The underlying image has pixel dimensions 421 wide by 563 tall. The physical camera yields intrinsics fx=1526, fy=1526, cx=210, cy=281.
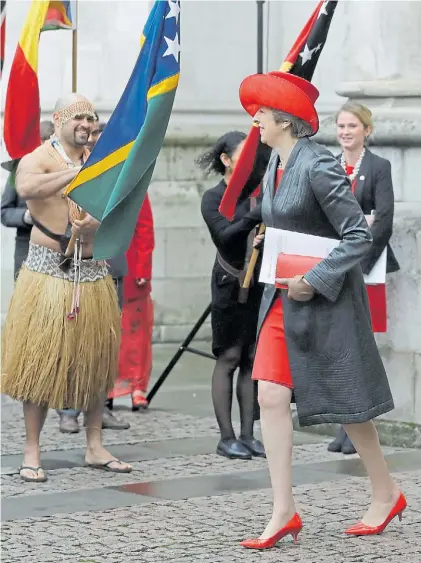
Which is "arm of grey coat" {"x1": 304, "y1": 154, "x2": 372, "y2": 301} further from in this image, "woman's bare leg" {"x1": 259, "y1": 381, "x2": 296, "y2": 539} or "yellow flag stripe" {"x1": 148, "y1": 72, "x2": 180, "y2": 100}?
"yellow flag stripe" {"x1": 148, "y1": 72, "x2": 180, "y2": 100}

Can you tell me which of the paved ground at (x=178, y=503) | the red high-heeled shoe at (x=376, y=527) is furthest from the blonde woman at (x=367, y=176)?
the red high-heeled shoe at (x=376, y=527)

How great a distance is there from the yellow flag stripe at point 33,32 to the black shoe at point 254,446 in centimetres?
247

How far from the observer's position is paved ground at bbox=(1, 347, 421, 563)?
6.33 meters

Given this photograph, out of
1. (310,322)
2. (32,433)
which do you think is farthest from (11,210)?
(310,322)

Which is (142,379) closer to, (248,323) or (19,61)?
(248,323)

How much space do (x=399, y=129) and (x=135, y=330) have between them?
250 centimetres

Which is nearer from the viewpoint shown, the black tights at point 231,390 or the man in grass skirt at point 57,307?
the man in grass skirt at point 57,307

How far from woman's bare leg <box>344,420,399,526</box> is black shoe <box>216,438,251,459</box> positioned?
6.51 feet

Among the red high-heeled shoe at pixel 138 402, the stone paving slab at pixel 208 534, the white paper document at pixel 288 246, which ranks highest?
the white paper document at pixel 288 246

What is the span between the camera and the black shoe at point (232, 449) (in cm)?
862

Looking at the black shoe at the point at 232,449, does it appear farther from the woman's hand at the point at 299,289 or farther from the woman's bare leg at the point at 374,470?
the woman's hand at the point at 299,289

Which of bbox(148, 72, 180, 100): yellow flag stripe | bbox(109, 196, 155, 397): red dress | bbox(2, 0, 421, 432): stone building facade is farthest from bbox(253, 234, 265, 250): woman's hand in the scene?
bbox(2, 0, 421, 432): stone building facade

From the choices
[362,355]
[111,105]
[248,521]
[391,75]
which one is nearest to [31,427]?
[248,521]

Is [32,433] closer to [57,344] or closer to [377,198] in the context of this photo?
[57,344]
